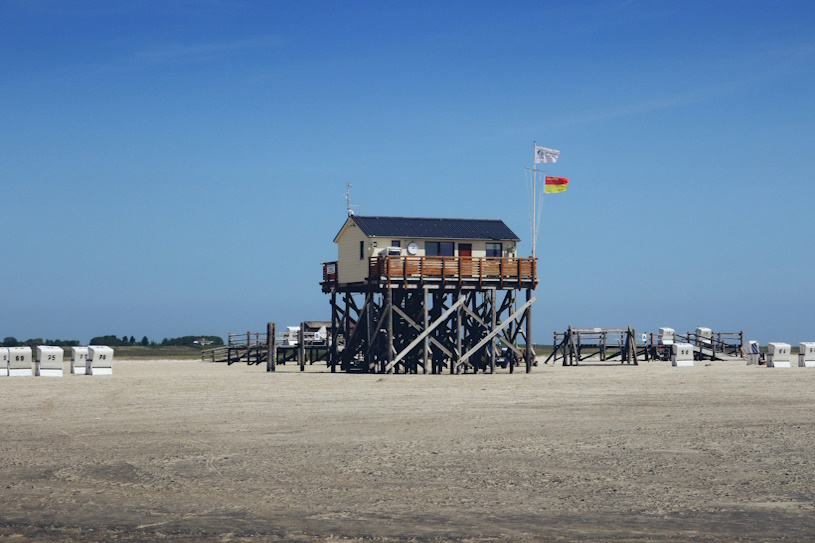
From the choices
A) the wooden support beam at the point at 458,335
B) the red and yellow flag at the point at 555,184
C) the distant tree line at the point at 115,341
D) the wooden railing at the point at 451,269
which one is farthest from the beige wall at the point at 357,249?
the distant tree line at the point at 115,341

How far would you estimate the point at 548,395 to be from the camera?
29.8 metres

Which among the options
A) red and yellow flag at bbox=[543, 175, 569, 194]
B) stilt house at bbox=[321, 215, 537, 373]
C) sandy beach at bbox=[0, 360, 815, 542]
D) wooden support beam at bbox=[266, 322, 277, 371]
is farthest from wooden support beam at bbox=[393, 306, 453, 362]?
sandy beach at bbox=[0, 360, 815, 542]

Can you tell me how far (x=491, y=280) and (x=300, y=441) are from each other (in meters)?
28.1

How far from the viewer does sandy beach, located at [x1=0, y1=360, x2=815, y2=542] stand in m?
11.2

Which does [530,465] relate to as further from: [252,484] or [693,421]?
[693,421]

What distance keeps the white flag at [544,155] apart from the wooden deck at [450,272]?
5.35m

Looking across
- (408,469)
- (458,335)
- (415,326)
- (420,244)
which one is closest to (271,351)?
(415,326)

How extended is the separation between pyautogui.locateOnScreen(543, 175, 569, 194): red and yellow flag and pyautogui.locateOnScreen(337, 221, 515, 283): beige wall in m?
3.47

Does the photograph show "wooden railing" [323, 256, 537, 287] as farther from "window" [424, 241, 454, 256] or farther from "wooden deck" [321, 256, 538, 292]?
"window" [424, 241, 454, 256]

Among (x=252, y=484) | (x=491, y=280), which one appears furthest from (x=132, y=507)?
(x=491, y=280)

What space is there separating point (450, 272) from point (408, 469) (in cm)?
3013

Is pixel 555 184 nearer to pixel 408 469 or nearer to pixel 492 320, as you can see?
pixel 492 320

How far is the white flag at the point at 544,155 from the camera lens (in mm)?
48688

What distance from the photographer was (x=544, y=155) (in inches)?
1921
